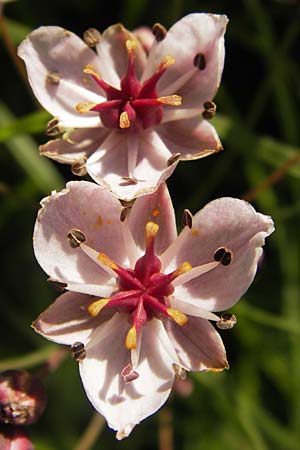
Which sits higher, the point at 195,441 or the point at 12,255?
the point at 12,255

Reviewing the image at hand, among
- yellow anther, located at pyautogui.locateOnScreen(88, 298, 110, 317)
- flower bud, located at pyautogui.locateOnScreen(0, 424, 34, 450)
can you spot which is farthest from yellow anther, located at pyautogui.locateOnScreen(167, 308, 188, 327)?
flower bud, located at pyautogui.locateOnScreen(0, 424, 34, 450)

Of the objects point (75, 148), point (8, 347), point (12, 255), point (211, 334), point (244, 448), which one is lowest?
point (244, 448)

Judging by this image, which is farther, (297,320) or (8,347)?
(8,347)

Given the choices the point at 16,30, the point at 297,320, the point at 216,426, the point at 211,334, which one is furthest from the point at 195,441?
the point at 16,30

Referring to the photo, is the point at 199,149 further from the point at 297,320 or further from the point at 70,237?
the point at 297,320

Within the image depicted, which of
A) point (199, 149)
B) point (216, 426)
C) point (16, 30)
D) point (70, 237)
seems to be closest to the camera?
point (70, 237)

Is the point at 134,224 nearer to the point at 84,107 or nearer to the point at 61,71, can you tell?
the point at 84,107

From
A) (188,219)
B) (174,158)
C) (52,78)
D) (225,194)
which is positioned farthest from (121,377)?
(225,194)
